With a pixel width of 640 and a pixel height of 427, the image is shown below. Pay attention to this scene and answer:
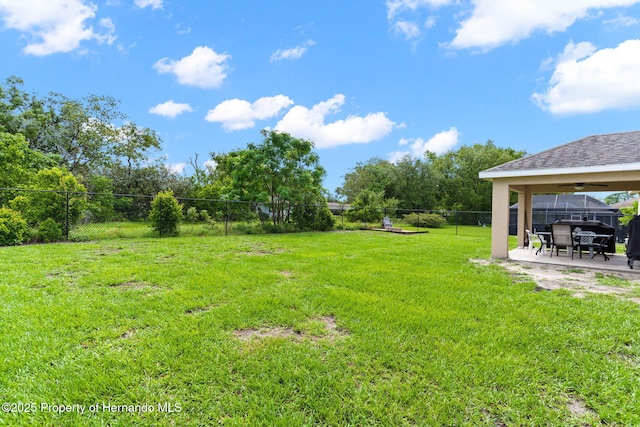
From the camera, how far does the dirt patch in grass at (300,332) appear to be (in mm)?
2744

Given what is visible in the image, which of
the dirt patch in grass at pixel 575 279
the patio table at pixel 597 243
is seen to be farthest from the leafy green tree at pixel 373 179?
the dirt patch in grass at pixel 575 279

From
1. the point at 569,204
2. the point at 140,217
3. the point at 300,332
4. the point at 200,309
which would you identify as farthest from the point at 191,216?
the point at 569,204

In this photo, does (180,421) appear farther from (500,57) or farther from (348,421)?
(500,57)

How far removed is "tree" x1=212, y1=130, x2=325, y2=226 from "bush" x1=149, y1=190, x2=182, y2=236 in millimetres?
3261

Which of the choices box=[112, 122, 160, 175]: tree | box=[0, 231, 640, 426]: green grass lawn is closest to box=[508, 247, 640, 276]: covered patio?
box=[0, 231, 640, 426]: green grass lawn

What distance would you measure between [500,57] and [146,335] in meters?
15.2

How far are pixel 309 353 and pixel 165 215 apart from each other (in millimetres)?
9825

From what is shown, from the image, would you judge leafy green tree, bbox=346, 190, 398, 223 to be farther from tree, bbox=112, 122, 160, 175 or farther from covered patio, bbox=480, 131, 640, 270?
tree, bbox=112, 122, 160, 175

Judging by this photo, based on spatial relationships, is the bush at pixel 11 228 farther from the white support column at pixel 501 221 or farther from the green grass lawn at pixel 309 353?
the white support column at pixel 501 221

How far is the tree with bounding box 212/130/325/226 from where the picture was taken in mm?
13102

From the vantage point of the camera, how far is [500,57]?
486 inches

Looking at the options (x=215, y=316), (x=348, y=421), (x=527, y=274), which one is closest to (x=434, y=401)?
(x=348, y=421)

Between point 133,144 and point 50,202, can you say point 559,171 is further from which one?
point 133,144

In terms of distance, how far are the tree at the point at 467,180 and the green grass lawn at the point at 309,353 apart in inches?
1084
